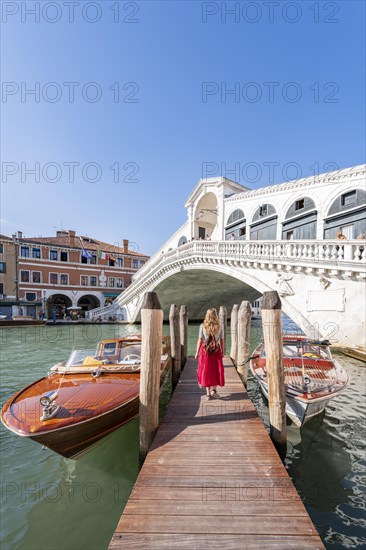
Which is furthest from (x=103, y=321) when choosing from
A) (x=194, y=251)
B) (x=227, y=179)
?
(x=227, y=179)

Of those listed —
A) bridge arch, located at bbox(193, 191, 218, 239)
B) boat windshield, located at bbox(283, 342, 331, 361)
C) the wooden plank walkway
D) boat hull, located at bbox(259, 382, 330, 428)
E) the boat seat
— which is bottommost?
boat hull, located at bbox(259, 382, 330, 428)

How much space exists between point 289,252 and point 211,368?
7161 millimetres

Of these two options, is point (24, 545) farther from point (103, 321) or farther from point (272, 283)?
point (103, 321)

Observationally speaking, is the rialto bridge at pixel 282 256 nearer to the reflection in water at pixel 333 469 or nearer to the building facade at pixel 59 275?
the building facade at pixel 59 275

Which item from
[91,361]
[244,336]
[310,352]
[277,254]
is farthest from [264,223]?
[91,361]

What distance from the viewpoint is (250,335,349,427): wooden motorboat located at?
412 cm

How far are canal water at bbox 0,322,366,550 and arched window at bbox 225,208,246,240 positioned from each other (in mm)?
14529

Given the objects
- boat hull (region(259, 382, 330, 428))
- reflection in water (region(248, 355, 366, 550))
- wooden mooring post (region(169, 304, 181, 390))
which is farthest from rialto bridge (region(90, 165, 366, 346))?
wooden mooring post (region(169, 304, 181, 390))

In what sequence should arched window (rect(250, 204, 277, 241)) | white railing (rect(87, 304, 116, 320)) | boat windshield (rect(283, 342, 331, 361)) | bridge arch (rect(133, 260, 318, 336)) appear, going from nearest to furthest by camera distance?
boat windshield (rect(283, 342, 331, 361)) < bridge arch (rect(133, 260, 318, 336)) < arched window (rect(250, 204, 277, 241)) < white railing (rect(87, 304, 116, 320))

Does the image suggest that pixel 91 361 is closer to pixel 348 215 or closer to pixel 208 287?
pixel 348 215

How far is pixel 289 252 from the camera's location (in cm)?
999

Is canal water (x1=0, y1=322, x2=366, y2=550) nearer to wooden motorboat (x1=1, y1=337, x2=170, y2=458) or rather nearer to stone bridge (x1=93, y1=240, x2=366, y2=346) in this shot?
wooden motorboat (x1=1, y1=337, x2=170, y2=458)

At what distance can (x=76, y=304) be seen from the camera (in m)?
26.6

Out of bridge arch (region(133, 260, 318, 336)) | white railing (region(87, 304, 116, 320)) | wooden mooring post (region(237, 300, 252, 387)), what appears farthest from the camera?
white railing (region(87, 304, 116, 320))
